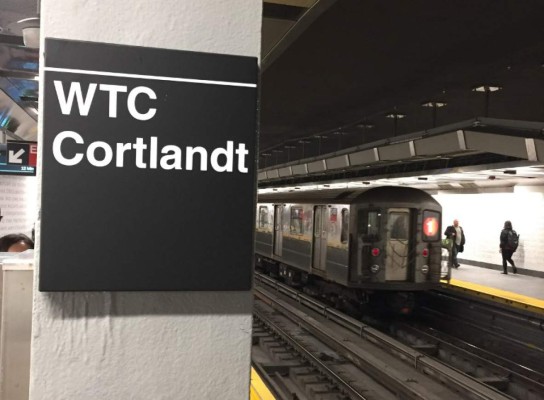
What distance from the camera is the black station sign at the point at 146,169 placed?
1.38 m

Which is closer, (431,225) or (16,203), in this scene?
(16,203)

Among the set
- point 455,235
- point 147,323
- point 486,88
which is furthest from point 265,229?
point 147,323

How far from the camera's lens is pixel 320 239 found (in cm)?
1220

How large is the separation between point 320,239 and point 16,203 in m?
6.51

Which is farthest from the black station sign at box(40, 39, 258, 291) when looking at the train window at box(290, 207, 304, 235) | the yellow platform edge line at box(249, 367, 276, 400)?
the train window at box(290, 207, 304, 235)

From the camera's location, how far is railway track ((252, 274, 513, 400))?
22.6 ft

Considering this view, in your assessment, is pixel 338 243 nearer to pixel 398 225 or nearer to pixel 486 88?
pixel 398 225

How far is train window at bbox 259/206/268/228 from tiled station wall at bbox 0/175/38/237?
27.7 ft

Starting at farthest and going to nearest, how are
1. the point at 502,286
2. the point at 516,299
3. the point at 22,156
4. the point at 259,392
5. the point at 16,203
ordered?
the point at 502,286, the point at 516,299, the point at 16,203, the point at 22,156, the point at 259,392

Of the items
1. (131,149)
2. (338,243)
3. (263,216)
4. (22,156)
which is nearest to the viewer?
(131,149)

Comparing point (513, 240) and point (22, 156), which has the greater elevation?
point (22, 156)

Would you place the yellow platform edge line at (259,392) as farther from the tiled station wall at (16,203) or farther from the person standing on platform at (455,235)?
the person standing on platform at (455,235)

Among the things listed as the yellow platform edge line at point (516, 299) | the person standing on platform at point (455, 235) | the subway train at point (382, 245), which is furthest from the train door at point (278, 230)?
the person standing on platform at point (455, 235)

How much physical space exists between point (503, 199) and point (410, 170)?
652 cm
